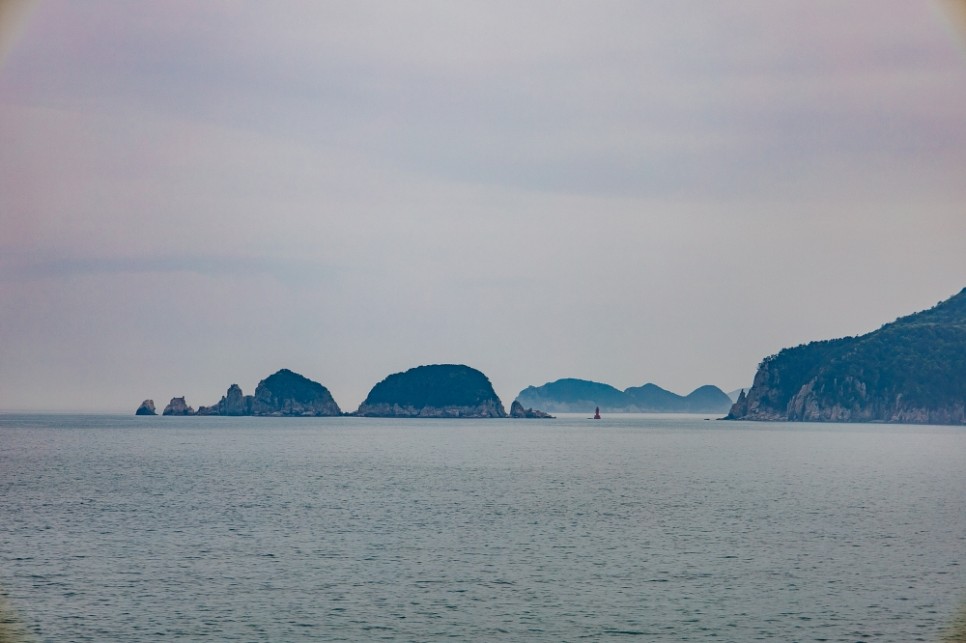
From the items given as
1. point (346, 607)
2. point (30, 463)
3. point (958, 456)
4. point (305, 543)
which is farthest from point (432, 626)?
point (958, 456)

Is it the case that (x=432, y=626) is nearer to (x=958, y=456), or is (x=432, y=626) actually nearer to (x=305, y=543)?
(x=305, y=543)

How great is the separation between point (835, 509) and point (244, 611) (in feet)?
185

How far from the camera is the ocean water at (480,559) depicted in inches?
1689

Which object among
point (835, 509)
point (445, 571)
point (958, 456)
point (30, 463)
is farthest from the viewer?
point (958, 456)

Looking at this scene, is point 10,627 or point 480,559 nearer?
point 10,627

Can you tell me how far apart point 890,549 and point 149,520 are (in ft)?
165

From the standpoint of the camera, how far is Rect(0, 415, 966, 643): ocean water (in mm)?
42906

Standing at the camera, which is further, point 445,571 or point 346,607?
point 445,571

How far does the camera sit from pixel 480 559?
58125 mm

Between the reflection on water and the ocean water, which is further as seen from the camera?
the ocean water

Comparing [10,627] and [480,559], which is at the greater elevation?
[480,559]

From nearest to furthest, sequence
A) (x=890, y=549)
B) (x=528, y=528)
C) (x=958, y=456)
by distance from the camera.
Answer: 1. (x=890, y=549)
2. (x=528, y=528)
3. (x=958, y=456)

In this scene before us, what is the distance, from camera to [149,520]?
74375 millimetres

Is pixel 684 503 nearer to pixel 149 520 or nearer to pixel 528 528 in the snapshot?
pixel 528 528
